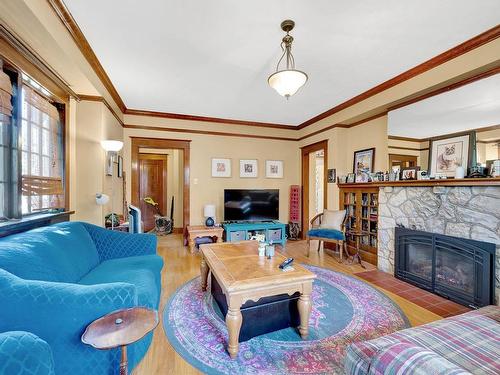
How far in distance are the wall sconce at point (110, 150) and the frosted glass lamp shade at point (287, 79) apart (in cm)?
222

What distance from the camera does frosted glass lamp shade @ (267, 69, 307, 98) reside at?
2.11 m

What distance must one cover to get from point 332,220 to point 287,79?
8.96ft

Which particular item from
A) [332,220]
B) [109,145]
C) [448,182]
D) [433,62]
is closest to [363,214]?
[332,220]

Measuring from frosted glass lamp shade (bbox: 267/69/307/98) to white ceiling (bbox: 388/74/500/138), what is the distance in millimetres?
1864

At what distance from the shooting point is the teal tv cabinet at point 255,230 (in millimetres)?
4393

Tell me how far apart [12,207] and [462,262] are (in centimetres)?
447

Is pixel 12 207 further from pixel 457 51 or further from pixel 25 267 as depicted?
pixel 457 51

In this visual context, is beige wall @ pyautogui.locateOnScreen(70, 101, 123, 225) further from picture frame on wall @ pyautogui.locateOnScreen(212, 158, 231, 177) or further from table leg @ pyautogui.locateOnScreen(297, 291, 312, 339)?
table leg @ pyautogui.locateOnScreen(297, 291, 312, 339)

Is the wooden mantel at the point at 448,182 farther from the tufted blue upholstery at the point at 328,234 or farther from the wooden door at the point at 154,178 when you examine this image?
the wooden door at the point at 154,178

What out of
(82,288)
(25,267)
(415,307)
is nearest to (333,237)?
(415,307)

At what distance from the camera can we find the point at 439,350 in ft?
3.80

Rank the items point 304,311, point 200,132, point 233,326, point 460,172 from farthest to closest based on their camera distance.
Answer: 1. point 200,132
2. point 460,172
3. point 304,311
4. point 233,326

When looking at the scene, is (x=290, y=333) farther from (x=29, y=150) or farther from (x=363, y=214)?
(x=29, y=150)

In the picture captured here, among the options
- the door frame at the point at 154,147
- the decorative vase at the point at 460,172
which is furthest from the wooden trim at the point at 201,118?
the decorative vase at the point at 460,172
